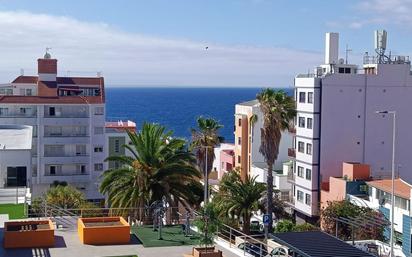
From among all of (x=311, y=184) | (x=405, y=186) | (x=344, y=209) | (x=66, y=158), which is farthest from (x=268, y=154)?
(x=66, y=158)

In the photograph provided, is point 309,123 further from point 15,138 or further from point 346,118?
point 15,138

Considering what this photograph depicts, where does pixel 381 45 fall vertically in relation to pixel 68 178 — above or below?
above

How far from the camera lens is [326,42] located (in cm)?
6675

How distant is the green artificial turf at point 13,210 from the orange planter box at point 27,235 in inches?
288

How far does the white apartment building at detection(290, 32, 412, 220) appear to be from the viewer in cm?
6316

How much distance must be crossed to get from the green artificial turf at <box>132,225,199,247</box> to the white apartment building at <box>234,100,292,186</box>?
45863mm

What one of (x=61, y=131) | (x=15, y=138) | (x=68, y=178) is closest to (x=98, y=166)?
(x=68, y=178)

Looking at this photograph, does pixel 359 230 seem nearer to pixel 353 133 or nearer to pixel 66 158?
pixel 353 133

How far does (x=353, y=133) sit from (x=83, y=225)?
41064 mm

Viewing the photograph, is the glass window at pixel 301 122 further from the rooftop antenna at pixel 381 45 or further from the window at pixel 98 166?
the window at pixel 98 166

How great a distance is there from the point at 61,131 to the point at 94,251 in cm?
5277

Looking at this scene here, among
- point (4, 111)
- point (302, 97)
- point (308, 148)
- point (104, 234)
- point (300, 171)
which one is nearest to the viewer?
point (104, 234)

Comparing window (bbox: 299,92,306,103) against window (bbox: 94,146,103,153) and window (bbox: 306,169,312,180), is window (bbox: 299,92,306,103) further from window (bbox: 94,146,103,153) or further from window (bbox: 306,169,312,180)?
window (bbox: 94,146,103,153)

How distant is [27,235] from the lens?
26.7m
